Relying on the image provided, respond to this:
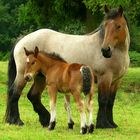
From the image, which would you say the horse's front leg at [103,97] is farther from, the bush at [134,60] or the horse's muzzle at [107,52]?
the bush at [134,60]

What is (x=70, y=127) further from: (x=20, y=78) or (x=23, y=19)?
(x=23, y=19)

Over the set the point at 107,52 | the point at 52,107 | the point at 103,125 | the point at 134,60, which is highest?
the point at 107,52

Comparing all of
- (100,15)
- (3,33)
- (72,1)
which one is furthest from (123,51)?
(3,33)

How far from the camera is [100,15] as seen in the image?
87.5 ft

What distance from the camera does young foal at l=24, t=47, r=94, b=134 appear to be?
376 inches

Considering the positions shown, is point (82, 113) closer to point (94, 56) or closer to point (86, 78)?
point (86, 78)

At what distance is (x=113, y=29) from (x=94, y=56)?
0.83 metres

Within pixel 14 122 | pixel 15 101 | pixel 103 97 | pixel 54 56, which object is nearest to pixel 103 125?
pixel 103 97

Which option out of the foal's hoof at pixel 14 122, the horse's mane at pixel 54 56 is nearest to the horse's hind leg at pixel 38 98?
the foal's hoof at pixel 14 122

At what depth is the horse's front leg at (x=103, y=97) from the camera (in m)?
10.6

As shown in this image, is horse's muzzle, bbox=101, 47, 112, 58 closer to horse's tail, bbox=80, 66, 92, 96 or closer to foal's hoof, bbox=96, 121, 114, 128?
horse's tail, bbox=80, 66, 92, 96

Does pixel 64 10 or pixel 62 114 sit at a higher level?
pixel 64 10

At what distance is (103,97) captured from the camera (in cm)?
1070

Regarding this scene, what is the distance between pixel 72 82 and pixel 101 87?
1216mm
